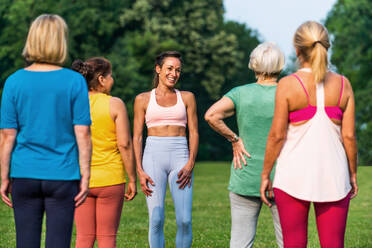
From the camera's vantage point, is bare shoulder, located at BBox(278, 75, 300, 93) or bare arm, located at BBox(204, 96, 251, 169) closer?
bare shoulder, located at BBox(278, 75, 300, 93)

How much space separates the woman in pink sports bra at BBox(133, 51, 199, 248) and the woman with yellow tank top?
2.68 ft

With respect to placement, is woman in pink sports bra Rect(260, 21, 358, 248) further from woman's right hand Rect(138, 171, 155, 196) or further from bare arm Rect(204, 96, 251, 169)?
woman's right hand Rect(138, 171, 155, 196)

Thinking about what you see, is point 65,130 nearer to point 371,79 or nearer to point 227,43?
point 227,43

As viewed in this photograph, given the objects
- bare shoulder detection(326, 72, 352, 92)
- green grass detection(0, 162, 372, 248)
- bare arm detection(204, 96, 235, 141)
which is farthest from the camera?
green grass detection(0, 162, 372, 248)

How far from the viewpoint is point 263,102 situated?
17.5ft

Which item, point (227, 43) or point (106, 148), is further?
point (227, 43)

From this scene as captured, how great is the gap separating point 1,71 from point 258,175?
34580 mm

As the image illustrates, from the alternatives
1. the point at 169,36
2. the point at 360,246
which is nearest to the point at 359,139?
the point at 169,36

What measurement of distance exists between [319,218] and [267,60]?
1459mm

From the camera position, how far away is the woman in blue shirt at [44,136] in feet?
14.0

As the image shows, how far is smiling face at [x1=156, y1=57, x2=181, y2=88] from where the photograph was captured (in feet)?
22.7

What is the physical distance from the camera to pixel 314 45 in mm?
4480

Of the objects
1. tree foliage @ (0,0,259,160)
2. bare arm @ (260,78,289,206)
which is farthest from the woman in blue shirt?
tree foliage @ (0,0,259,160)

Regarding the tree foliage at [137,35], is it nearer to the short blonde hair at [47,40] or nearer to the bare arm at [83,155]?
the bare arm at [83,155]
